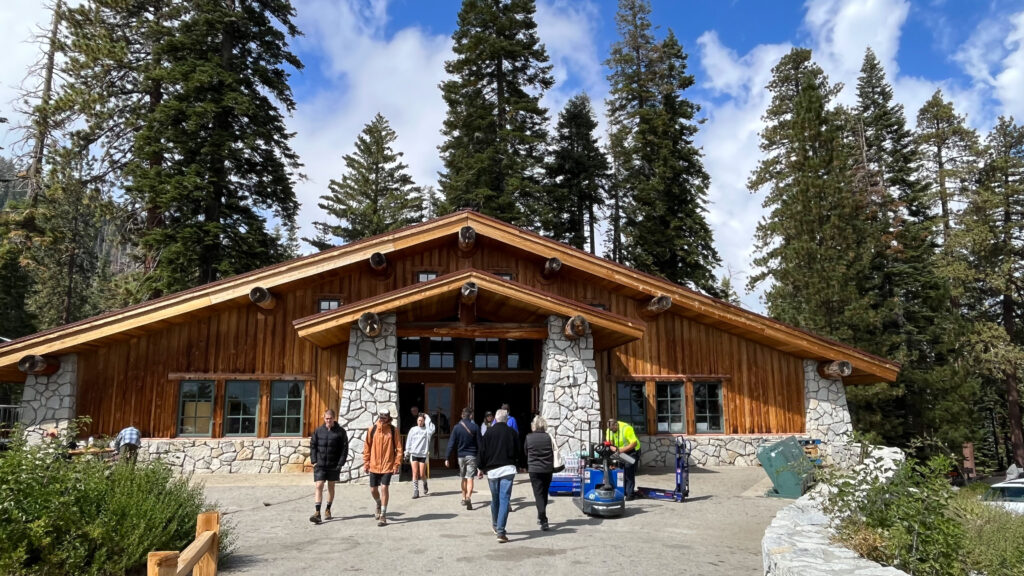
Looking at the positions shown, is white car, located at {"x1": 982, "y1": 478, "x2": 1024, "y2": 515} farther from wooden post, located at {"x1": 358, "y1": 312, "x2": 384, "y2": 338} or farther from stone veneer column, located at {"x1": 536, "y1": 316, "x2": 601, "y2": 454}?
wooden post, located at {"x1": 358, "y1": 312, "x2": 384, "y2": 338}

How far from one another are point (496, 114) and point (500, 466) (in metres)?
23.4

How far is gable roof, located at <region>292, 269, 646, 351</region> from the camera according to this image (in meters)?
13.4

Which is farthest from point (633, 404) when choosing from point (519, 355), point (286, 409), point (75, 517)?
point (75, 517)

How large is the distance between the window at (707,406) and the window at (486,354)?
5.19 m

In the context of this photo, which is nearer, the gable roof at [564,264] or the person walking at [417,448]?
the person walking at [417,448]

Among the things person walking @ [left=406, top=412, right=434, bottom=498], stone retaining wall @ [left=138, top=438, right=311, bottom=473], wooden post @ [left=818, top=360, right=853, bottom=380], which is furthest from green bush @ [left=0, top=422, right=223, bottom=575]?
wooden post @ [left=818, top=360, right=853, bottom=380]

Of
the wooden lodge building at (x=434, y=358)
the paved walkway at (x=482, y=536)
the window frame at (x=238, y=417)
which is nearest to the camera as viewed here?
the paved walkway at (x=482, y=536)

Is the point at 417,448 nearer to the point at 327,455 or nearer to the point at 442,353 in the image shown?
the point at 327,455

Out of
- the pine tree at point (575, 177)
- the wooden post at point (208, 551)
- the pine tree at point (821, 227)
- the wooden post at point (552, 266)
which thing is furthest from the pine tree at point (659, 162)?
the wooden post at point (208, 551)

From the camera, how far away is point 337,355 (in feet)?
51.5

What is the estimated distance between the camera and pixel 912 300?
25406 millimetres

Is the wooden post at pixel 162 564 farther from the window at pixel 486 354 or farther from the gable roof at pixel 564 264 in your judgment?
the window at pixel 486 354

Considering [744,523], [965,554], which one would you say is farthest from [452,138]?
[965,554]

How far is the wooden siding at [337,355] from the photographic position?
48.9ft
